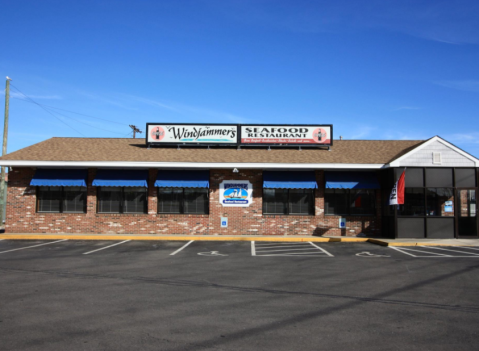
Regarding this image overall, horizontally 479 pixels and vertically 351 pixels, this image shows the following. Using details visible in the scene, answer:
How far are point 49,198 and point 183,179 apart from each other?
22.3ft

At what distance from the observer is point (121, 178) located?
1934 centimetres

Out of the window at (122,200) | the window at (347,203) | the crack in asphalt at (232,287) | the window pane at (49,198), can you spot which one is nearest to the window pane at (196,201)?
the window at (122,200)

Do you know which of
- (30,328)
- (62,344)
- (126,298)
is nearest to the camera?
(62,344)

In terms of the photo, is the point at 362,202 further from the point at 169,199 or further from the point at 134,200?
the point at 134,200

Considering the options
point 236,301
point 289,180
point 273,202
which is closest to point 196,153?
point 273,202

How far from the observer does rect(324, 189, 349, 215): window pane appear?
19.8 m

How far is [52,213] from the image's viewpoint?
19.8 metres

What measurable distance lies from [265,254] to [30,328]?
29.2ft

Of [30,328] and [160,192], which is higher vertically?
[160,192]

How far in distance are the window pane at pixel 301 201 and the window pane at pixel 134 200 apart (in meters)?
7.18

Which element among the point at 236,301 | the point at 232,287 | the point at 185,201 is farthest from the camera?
the point at 185,201

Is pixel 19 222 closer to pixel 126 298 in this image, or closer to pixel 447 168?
pixel 126 298

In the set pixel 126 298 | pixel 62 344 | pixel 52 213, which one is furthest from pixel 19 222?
pixel 62 344

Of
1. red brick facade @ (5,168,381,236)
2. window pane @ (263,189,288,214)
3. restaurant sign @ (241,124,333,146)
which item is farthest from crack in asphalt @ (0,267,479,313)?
restaurant sign @ (241,124,333,146)
